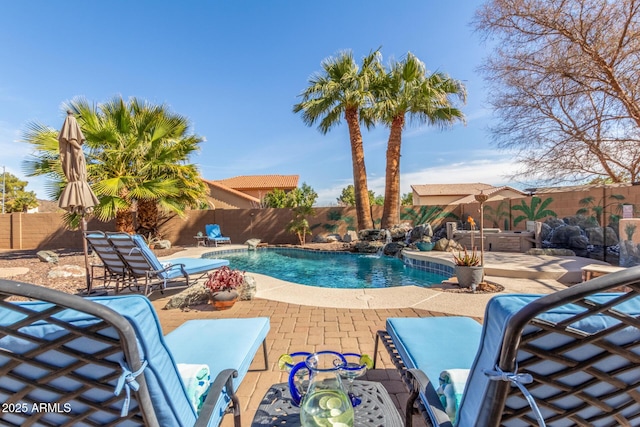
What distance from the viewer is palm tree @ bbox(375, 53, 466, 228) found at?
11719mm

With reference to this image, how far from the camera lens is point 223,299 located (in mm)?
3930

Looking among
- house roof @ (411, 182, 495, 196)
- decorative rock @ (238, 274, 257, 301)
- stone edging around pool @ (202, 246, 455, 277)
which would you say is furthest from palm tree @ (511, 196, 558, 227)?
house roof @ (411, 182, 495, 196)

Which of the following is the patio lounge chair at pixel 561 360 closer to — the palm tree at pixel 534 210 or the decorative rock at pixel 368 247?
the decorative rock at pixel 368 247

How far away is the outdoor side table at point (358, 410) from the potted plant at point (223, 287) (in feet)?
9.29

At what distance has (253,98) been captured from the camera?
14.8 meters

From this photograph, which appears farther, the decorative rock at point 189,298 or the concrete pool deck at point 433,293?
the decorative rock at point 189,298

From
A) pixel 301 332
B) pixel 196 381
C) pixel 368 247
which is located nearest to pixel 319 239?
pixel 368 247

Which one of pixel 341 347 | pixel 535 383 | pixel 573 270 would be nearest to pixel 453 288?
pixel 573 270

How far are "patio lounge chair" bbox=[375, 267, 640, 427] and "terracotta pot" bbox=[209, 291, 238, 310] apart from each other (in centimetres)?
344

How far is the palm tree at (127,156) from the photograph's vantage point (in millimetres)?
8867

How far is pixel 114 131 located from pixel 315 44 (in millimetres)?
8452

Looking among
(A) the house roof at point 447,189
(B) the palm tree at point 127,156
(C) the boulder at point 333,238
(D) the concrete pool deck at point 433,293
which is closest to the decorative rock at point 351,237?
(C) the boulder at point 333,238

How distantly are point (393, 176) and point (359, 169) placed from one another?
1.45 metres

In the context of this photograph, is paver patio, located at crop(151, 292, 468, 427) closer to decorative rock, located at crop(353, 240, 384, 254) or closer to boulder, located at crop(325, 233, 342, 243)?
decorative rock, located at crop(353, 240, 384, 254)
